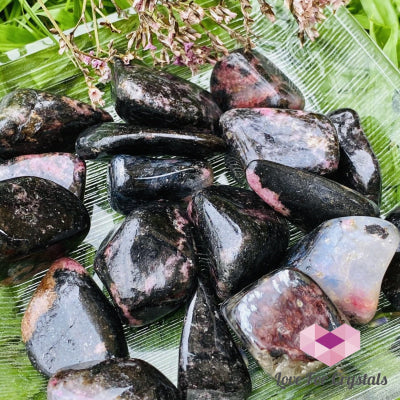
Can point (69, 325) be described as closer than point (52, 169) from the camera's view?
Yes

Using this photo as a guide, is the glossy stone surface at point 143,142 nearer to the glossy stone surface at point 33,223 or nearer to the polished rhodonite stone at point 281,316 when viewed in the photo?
the glossy stone surface at point 33,223

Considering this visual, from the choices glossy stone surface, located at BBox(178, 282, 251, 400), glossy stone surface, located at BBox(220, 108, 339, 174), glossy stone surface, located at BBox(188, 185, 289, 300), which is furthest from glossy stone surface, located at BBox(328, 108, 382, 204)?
glossy stone surface, located at BBox(178, 282, 251, 400)

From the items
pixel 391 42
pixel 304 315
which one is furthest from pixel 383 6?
pixel 304 315

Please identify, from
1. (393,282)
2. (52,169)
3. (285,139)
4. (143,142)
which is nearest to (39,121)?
(52,169)

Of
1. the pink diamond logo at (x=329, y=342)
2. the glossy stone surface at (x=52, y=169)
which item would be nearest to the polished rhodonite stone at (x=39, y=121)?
the glossy stone surface at (x=52, y=169)

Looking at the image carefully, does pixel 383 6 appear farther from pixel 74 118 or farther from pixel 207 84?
pixel 74 118

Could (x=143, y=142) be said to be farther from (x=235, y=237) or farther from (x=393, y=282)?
(x=393, y=282)
